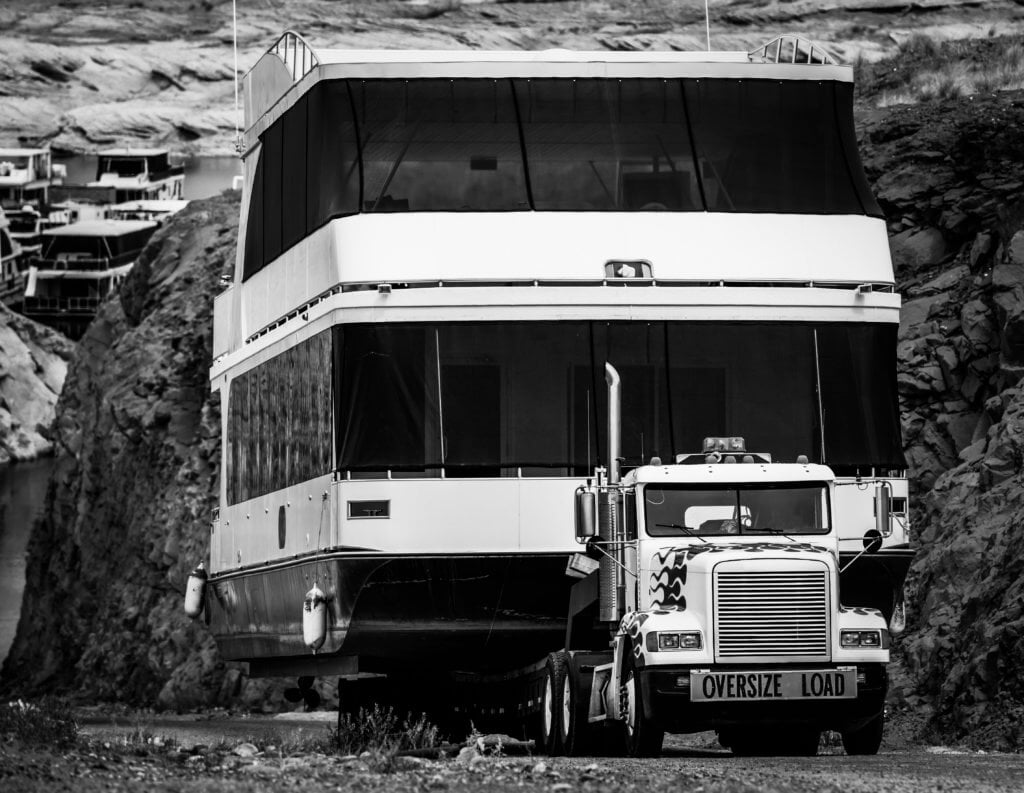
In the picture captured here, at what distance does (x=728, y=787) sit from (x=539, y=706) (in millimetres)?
5271

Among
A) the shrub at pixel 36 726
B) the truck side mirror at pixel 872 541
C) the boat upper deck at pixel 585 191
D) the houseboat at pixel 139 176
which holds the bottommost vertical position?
the shrub at pixel 36 726

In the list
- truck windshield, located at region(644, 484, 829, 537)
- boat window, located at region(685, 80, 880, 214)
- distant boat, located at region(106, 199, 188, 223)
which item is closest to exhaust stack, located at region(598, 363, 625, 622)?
truck windshield, located at region(644, 484, 829, 537)

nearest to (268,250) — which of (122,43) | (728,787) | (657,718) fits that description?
(657,718)

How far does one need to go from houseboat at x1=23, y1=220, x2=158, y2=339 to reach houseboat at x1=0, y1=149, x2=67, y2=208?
1887 centimetres

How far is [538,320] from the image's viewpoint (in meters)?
18.8

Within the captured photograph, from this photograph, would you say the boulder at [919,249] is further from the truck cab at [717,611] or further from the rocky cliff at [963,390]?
the truck cab at [717,611]

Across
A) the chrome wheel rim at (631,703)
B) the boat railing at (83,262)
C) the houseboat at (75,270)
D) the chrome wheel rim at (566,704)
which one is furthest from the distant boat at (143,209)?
the chrome wheel rim at (631,703)

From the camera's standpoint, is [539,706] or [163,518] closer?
[539,706]

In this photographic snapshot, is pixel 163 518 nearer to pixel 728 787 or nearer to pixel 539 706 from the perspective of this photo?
pixel 539 706

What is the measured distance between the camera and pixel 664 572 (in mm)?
16625

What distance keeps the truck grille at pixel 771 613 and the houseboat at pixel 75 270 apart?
117 m

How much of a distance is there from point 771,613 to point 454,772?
302cm

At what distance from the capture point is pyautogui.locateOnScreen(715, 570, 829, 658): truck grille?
16125 mm

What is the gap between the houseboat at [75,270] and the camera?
13075 centimetres
